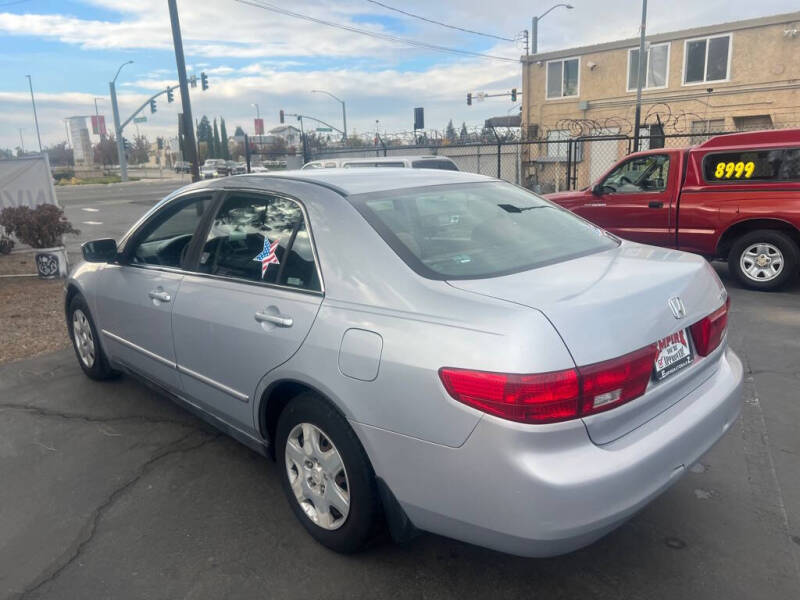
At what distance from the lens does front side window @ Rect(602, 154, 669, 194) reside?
8.59 m

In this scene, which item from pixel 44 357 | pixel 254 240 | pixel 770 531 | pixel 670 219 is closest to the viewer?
pixel 770 531

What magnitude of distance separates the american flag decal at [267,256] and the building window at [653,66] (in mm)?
27592

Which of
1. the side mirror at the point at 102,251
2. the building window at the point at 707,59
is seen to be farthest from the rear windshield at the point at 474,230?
the building window at the point at 707,59

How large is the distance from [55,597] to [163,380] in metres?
1.46

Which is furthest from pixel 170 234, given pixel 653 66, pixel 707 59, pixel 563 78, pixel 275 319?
pixel 563 78

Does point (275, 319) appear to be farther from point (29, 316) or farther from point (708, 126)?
point (708, 126)

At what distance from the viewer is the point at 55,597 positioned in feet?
8.60

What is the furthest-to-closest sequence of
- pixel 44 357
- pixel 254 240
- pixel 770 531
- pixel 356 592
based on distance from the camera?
1. pixel 44 357
2. pixel 254 240
3. pixel 770 531
4. pixel 356 592

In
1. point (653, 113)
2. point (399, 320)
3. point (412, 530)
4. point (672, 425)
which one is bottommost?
point (412, 530)

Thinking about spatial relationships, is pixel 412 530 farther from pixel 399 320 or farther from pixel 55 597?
pixel 55 597

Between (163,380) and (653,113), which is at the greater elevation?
(653,113)

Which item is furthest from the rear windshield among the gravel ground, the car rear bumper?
the gravel ground

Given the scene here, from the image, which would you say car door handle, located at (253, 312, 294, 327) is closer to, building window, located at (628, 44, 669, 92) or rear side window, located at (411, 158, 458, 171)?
rear side window, located at (411, 158, 458, 171)

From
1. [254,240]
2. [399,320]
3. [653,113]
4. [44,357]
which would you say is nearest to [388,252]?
[399,320]
